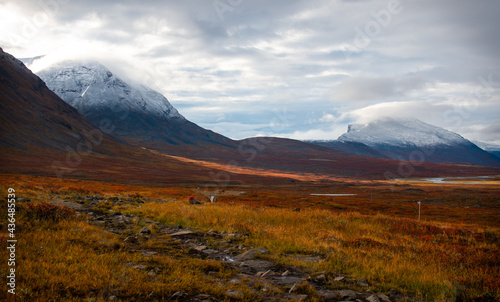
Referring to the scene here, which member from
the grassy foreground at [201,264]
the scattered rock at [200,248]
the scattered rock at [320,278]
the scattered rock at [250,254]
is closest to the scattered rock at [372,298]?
the grassy foreground at [201,264]

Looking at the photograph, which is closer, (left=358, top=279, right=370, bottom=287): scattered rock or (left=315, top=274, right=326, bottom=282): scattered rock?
(left=358, top=279, right=370, bottom=287): scattered rock

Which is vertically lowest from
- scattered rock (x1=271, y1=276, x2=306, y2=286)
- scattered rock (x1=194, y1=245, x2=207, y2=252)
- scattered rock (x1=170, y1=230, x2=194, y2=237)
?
→ scattered rock (x1=170, y1=230, x2=194, y2=237)

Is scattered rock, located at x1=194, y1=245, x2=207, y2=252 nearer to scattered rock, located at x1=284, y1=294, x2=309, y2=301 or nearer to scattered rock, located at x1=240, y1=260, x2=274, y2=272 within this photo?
scattered rock, located at x1=240, y1=260, x2=274, y2=272

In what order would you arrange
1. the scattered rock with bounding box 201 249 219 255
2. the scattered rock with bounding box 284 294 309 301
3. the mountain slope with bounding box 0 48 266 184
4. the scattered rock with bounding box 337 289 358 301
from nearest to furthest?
the scattered rock with bounding box 284 294 309 301 → the scattered rock with bounding box 337 289 358 301 → the scattered rock with bounding box 201 249 219 255 → the mountain slope with bounding box 0 48 266 184

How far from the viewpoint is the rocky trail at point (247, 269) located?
228 inches

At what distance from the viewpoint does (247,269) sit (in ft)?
24.5

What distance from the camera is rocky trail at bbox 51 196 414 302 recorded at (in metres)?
5.79

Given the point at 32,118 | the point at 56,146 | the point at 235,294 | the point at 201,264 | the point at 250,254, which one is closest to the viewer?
the point at 235,294

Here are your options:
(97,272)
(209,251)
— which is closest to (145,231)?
(209,251)

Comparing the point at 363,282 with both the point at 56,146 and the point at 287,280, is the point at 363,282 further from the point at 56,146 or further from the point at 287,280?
the point at 56,146

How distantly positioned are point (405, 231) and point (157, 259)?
12.4 meters

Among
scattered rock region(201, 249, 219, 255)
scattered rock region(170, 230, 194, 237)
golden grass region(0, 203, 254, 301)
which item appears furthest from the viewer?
scattered rock region(170, 230, 194, 237)

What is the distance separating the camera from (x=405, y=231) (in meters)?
14.5

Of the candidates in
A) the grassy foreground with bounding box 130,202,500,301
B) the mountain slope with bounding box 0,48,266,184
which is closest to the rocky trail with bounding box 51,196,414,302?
the grassy foreground with bounding box 130,202,500,301
